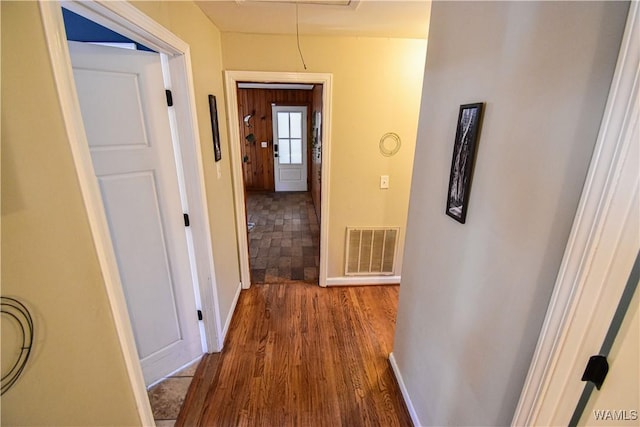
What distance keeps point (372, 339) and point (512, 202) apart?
1775mm

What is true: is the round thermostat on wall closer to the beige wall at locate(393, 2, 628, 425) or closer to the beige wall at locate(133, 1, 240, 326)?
the beige wall at locate(393, 2, 628, 425)

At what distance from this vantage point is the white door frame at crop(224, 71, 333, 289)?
2307 millimetres

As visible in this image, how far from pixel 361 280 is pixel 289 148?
435 cm

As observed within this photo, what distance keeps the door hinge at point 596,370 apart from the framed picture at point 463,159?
0.53m

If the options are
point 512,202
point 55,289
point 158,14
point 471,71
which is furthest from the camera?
point 158,14

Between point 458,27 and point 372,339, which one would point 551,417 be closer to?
point 458,27

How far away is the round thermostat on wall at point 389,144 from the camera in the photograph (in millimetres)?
2537

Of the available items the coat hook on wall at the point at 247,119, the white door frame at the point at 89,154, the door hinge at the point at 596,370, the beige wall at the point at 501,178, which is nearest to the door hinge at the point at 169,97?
the white door frame at the point at 89,154

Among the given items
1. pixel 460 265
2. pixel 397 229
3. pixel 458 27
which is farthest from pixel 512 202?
pixel 397 229

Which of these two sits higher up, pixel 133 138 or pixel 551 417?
pixel 133 138

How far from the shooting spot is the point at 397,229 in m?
2.81

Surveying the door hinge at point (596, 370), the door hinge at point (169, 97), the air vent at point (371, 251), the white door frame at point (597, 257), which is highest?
the door hinge at point (169, 97)

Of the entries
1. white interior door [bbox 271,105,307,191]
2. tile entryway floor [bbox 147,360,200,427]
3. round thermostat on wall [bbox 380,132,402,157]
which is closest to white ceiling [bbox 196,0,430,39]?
round thermostat on wall [bbox 380,132,402,157]

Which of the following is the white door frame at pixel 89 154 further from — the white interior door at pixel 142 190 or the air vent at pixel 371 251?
the air vent at pixel 371 251
